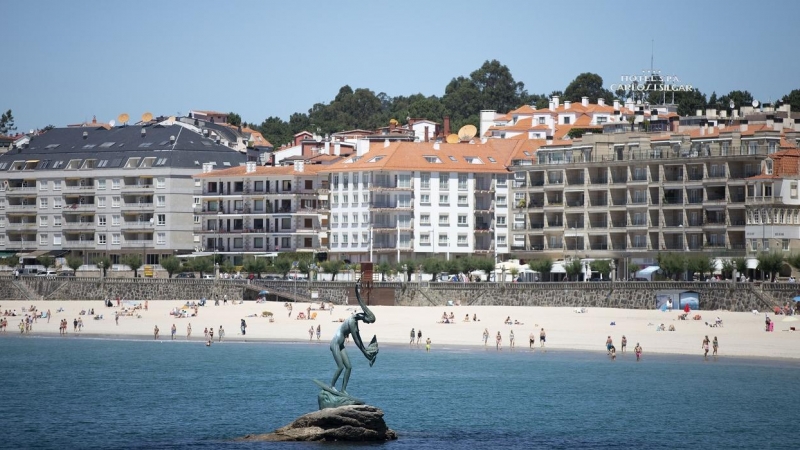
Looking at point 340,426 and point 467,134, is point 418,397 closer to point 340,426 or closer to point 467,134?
point 340,426

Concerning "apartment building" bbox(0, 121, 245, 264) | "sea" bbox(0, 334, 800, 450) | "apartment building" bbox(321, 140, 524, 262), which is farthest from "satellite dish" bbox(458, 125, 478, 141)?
"sea" bbox(0, 334, 800, 450)

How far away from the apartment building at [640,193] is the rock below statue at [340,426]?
62338mm

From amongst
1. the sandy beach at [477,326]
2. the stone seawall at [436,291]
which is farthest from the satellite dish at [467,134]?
the sandy beach at [477,326]

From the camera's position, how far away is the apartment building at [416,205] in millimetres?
129375

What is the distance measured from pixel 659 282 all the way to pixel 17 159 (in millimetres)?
79733

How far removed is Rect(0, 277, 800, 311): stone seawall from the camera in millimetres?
98438

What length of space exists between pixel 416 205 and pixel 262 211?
55.8 feet

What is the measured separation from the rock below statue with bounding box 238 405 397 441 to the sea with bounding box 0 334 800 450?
46cm

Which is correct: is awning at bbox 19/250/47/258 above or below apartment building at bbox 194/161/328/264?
Result: below

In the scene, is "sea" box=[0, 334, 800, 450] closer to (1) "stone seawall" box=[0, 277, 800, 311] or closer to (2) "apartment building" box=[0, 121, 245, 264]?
(1) "stone seawall" box=[0, 277, 800, 311]

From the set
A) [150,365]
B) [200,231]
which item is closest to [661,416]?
[150,365]

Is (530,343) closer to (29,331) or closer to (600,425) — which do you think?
(600,425)

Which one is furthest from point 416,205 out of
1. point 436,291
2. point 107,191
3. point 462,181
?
point 107,191

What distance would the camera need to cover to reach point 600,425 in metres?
61.9
